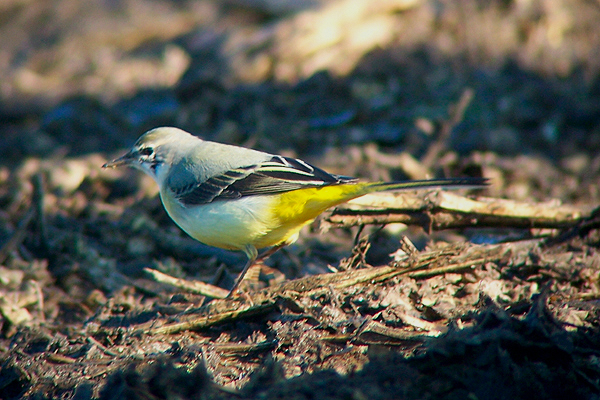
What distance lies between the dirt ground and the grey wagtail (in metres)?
0.22

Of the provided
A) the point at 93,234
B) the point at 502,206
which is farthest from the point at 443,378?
the point at 93,234

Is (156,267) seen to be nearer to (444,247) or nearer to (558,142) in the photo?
(444,247)

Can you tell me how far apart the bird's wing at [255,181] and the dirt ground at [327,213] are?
43cm

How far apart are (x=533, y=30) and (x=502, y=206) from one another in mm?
5235

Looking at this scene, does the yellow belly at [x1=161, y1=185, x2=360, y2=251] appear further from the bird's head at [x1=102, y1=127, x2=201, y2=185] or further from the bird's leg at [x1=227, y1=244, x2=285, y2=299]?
the bird's head at [x1=102, y1=127, x2=201, y2=185]

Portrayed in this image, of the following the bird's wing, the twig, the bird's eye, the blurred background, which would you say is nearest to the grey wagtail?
the bird's wing

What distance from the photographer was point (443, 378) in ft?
10.3

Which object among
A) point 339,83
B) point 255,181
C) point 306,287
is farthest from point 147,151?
point 339,83

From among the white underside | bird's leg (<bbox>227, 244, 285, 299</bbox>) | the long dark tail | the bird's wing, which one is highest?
the long dark tail

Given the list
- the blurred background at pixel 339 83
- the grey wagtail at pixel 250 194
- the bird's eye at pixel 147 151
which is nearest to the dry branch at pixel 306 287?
the grey wagtail at pixel 250 194

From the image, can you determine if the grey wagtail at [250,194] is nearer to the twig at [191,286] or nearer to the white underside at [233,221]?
the white underside at [233,221]

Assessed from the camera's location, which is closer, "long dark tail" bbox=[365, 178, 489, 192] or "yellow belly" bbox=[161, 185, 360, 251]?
"long dark tail" bbox=[365, 178, 489, 192]

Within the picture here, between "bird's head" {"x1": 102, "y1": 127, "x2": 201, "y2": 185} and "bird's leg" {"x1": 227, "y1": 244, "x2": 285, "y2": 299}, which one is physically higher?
"bird's head" {"x1": 102, "y1": 127, "x2": 201, "y2": 185}

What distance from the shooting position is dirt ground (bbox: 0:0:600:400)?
11.2 feet
